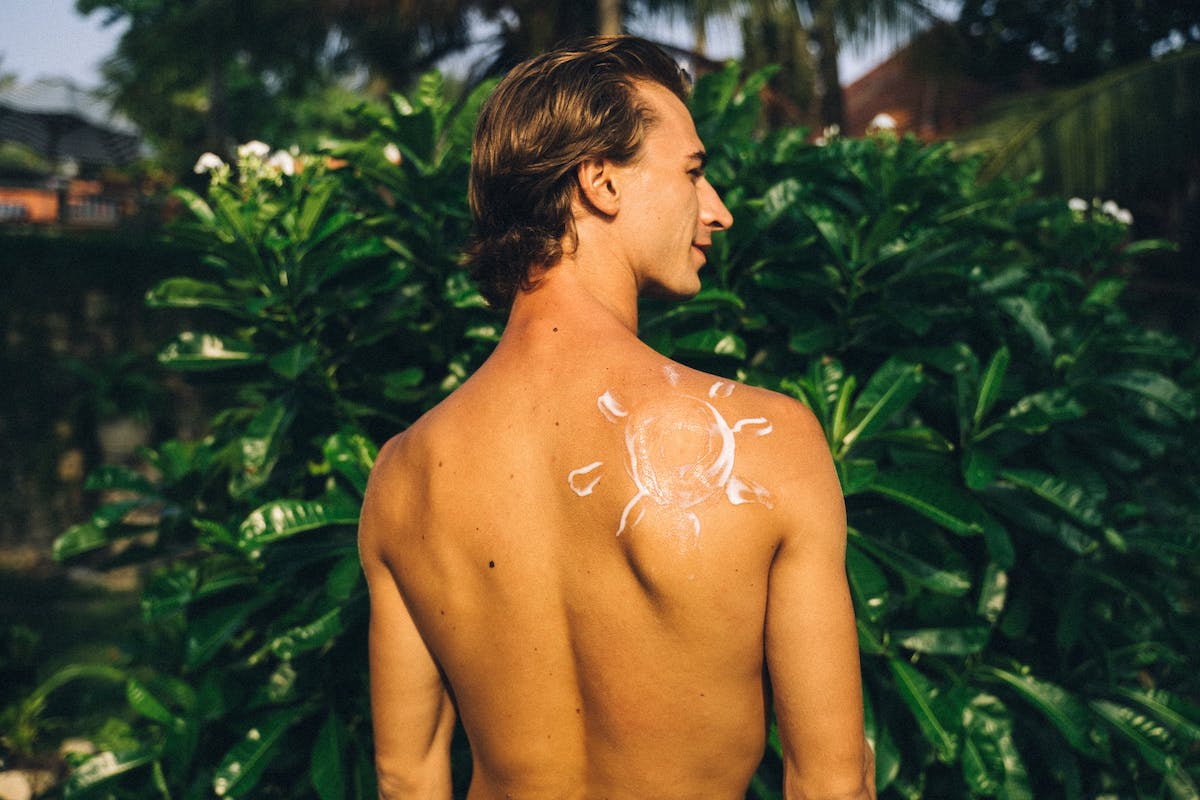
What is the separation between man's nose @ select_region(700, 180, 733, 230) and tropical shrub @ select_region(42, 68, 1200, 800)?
564mm

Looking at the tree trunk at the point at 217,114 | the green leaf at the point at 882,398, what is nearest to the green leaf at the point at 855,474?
the green leaf at the point at 882,398

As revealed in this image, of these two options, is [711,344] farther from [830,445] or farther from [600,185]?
[600,185]

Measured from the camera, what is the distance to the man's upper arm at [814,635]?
123 cm

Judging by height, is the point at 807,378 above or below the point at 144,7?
below

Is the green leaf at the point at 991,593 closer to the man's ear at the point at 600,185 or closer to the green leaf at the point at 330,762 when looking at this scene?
the man's ear at the point at 600,185

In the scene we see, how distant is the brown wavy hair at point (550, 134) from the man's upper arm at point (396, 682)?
43cm

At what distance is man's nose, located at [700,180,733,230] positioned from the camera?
1.55 m

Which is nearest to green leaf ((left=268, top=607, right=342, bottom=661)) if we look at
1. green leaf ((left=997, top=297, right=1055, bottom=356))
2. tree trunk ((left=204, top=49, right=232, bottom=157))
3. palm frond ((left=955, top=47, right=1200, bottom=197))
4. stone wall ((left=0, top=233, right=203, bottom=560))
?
green leaf ((left=997, top=297, right=1055, bottom=356))

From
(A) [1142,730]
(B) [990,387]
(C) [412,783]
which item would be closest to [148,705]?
(C) [412,783]

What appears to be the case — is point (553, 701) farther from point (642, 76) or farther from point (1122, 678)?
point (1122, 678)

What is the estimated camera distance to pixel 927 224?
255cm

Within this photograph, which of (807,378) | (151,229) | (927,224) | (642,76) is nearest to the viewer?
(642,76)

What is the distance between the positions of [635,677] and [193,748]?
168cm

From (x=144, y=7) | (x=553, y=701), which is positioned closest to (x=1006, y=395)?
(x=553, y=701)
